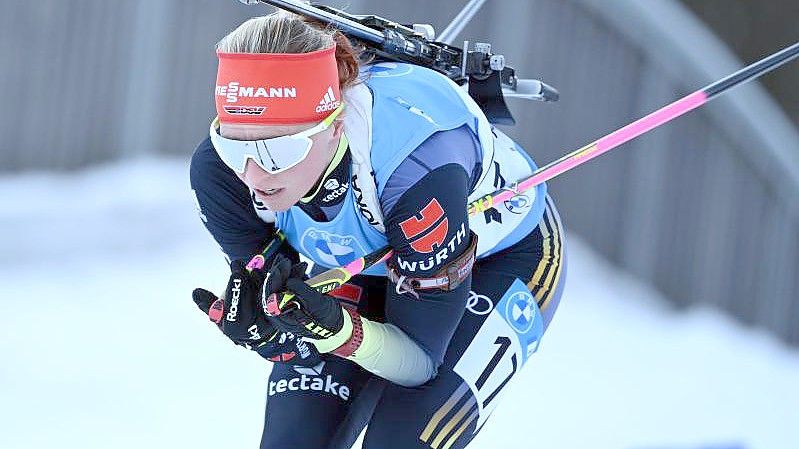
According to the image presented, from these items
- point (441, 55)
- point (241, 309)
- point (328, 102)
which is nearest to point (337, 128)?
point (328, 102)

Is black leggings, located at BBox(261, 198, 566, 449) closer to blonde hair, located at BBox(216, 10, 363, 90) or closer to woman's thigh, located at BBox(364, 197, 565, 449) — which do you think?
woman's thigh, located at BBox(364, 197, 565, 449)

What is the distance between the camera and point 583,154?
275 centimetres

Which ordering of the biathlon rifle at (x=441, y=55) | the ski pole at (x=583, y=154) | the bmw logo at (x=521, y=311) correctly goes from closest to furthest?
1. the ski pole at (x=583, y=154)
2. the biathlon rifle at (x=441, y=55)
3. the bmw logo at (x=521, y=311)

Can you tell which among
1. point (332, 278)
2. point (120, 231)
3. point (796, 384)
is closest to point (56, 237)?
point (120, 231)

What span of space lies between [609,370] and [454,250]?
262 cm

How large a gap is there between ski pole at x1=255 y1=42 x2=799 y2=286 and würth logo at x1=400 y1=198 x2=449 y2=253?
159mm

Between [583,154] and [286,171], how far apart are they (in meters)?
0.87

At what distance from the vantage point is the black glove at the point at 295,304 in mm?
2223

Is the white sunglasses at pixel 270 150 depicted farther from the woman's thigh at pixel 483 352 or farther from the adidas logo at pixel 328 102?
the woman's thigh at pixel 483 352

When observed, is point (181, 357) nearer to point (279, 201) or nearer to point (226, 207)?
point (226, 207)

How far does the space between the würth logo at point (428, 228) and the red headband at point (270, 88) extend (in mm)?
277

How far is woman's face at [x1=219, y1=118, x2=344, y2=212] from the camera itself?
2.16 m

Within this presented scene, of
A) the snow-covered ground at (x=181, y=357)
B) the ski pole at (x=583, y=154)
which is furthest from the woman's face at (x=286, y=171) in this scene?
the snow-covered ground at (x=181, y=357)

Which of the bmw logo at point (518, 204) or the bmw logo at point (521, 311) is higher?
the bmw logo at point (518, 204)
